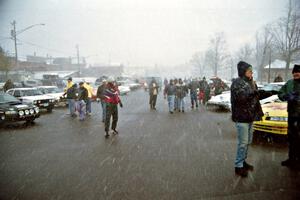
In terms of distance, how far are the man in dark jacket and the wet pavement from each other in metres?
0.50

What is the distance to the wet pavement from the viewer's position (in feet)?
14.2

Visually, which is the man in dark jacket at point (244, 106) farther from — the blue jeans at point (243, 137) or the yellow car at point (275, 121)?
the yellow car at point (275, 121)

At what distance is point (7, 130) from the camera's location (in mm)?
10602

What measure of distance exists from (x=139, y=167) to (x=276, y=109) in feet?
14.0

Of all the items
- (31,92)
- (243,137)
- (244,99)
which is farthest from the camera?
(31,92)

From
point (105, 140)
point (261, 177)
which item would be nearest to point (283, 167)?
point (261, 177)

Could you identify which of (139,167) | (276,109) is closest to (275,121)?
(276,109)

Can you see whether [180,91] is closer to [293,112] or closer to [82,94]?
[82,94]

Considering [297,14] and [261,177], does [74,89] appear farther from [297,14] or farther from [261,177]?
[297,14]

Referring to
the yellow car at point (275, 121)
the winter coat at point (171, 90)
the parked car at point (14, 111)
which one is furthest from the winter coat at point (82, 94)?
the yellow car at point (275, 121)

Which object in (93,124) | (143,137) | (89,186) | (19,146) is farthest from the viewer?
(93,124)

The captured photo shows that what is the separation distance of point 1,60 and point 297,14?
32275 millimetres

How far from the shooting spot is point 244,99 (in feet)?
15.9

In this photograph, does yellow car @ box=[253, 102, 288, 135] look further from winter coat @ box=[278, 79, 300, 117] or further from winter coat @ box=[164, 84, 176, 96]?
winter coat @ box=[164, 84, 176, 96]
